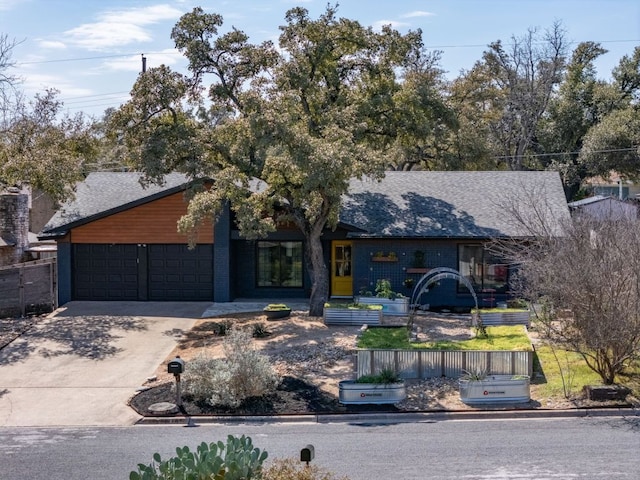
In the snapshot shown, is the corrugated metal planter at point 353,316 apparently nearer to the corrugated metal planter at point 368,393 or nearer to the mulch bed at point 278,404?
the mulch bed at point 278,404

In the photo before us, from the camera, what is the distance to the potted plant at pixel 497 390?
15.1 m

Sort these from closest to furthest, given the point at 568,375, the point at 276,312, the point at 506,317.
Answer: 1. the point at 568,375
2. the point at 506,317
3. the point at 276,312

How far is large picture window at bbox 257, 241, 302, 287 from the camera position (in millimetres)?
27641

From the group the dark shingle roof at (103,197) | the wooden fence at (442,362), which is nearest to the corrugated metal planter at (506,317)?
the wooden fence at (442,362)

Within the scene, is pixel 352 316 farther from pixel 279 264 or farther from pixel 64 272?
pixel 64 272

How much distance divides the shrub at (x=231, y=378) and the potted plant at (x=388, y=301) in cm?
841

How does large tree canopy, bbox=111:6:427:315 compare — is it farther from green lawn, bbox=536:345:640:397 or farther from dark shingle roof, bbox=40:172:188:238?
green lawn, bbox=536:345:640:397

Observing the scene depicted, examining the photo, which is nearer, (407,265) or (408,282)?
(408,282)

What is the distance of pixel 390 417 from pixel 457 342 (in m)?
5.44

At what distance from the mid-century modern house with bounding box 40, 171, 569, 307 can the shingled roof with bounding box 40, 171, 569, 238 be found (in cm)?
6

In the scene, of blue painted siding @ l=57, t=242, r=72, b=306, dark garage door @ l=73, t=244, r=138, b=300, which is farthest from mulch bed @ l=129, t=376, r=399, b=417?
blue painted siding @ l=57, t=242, r=72, b=306

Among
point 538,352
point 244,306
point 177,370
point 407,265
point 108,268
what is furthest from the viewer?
point 108,268

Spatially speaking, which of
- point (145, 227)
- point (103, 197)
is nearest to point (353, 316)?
point (145, 227)

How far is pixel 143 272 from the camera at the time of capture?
26969 millimetres
